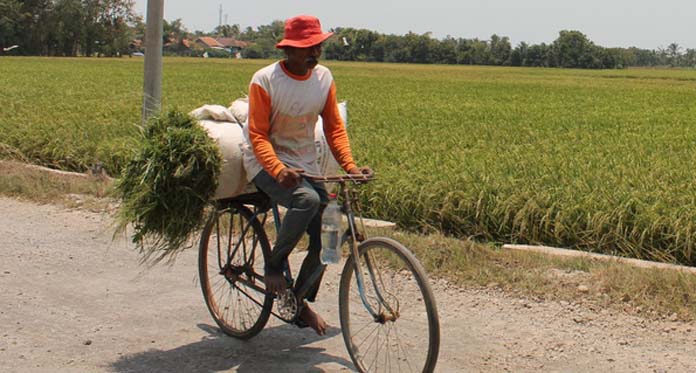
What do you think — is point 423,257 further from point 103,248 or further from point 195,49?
point 195,49

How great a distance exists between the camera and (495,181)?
338 inches

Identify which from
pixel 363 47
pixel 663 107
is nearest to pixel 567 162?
pixel 663 107

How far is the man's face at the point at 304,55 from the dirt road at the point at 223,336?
1.51m

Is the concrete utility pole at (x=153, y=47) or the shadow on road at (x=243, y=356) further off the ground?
the concrete utility pole at (x=153, y=47)

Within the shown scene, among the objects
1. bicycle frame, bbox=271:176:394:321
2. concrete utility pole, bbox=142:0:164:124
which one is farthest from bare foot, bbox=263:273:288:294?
concrete utility pole, bbox=142:0:164:124

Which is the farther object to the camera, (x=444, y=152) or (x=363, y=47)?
(x=363, y=47)

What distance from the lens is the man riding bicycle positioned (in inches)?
175

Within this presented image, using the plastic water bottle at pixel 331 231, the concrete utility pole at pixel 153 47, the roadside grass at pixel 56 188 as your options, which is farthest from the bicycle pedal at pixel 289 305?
the concrete utility pole at pixel 153 47

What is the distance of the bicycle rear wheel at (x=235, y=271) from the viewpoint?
16.6 feet

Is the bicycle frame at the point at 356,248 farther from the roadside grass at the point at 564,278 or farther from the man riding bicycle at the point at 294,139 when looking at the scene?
the roadside grass at the point at 564,278

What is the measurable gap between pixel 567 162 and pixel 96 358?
6.60 meters

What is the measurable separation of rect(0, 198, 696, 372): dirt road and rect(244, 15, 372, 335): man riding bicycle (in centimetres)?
49

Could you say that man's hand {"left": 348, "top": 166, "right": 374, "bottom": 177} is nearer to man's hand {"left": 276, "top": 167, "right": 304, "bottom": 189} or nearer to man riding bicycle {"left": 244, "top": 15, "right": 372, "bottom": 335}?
man riding bicycle {"left": 244, "top": 15, "right": 372, "bottom": 335}

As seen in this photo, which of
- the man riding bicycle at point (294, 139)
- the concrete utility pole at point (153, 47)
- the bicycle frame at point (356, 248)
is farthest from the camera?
the concrete utility pole at point (153, 47)
